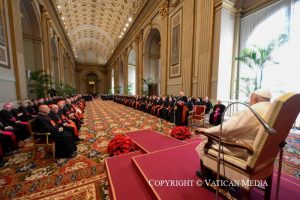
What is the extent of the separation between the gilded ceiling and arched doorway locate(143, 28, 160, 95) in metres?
3.31

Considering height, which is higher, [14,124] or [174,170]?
[14,124]

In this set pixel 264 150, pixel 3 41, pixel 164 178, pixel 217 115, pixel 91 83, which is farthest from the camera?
pixel 91 83

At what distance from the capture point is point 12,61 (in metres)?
5.50

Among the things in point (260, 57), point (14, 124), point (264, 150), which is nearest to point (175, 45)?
point (260, 57)

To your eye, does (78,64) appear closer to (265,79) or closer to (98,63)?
(98,63)

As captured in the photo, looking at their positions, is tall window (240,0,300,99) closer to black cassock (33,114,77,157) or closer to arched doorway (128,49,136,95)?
black cassock (33,114,77,157)

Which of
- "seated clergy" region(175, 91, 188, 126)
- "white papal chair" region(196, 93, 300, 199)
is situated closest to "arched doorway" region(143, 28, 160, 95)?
"seated clergy" region(175, 91, 188, 126)

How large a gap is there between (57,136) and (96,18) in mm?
21148

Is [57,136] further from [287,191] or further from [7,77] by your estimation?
[7,77]

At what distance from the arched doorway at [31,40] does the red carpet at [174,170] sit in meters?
9.84

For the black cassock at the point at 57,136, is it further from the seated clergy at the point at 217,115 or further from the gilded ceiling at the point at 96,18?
the gilded ceiling at the point at 96,18

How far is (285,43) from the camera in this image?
524 centimetres

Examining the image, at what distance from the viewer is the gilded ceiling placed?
15.4 meters

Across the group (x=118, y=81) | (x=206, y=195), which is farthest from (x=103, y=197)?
(x=118, y=81)
